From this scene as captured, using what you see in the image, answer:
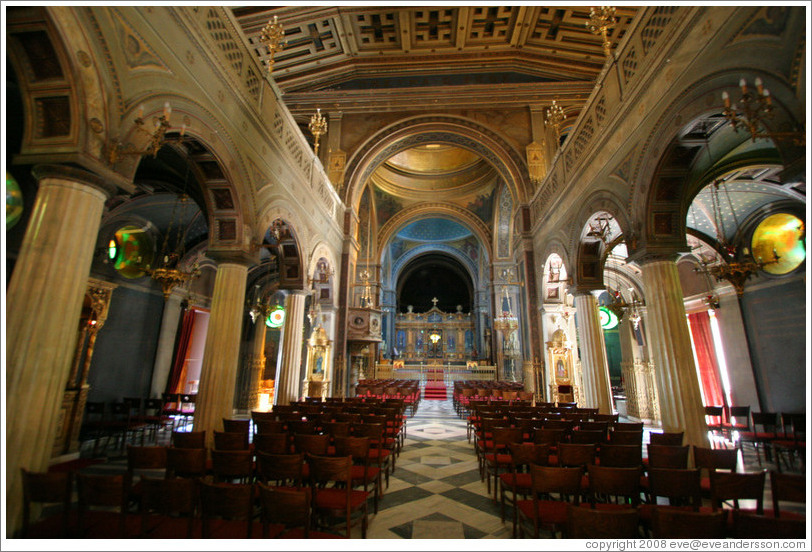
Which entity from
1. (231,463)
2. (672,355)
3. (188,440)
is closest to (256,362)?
(188,440)

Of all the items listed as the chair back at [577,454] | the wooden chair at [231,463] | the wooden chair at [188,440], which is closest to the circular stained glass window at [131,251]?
the wooden chair at [188,440]

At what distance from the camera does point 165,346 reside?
35.0 feet

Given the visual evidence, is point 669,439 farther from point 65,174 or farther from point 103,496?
point 65,174

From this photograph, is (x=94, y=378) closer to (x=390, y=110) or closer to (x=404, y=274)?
(x=390, y=110)

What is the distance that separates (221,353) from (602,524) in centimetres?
621

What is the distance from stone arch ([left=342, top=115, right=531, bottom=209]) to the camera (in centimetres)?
1391

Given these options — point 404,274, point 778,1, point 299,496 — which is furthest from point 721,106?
point 404,274

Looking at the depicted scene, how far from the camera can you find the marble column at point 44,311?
294 cm

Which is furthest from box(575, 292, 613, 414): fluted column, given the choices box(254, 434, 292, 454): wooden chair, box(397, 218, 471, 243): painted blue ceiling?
box(397, 218, 471, 243): painted blue ceiling

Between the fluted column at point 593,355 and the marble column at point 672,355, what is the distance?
2.77m

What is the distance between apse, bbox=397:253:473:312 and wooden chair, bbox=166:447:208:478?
3215 centimetres

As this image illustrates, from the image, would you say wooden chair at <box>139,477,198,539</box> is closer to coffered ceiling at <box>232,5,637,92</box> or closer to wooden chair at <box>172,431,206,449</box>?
wooden chair at <box>172,431,206,449</box>

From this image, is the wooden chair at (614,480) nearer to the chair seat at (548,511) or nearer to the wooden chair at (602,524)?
the chair seat at (548,511)

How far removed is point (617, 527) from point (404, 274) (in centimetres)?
3362
